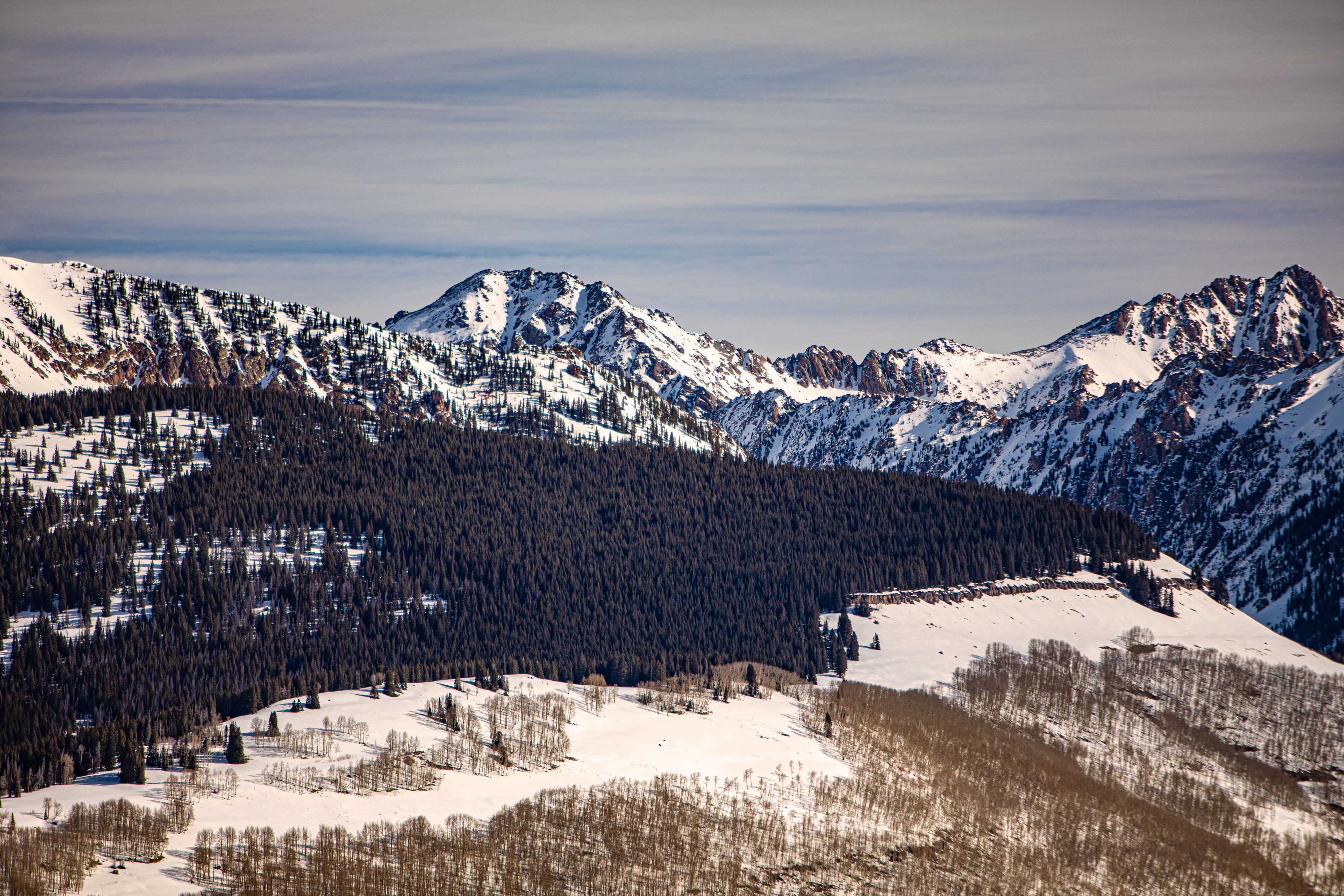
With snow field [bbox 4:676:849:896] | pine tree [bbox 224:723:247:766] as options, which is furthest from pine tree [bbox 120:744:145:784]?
pine tree [bbox 224:723:247:766]

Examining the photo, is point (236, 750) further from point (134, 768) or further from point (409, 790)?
point (409, 790)

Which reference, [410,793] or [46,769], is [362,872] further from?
[46,769]

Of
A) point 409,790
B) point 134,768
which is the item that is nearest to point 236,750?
point 134,768

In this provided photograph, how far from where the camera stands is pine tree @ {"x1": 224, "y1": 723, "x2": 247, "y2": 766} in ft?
502

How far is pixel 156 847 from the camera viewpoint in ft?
409

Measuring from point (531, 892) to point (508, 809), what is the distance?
18.5 m

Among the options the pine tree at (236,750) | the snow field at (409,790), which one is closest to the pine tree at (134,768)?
the snow field at (409,790)

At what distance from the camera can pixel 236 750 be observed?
154 m

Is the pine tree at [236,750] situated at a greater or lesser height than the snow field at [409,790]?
greater

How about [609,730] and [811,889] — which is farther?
[609,730]

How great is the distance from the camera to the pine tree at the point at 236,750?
152875mm

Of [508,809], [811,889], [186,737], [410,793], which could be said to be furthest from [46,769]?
[811,889]

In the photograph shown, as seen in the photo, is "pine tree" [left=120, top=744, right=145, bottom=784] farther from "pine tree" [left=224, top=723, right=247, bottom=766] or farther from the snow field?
"pine tree" [left=224, top=723, right=247, bottom=766]

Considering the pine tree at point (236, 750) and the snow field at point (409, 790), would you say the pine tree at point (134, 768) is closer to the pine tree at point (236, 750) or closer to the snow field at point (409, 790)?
the snow field at point (409, 790)
